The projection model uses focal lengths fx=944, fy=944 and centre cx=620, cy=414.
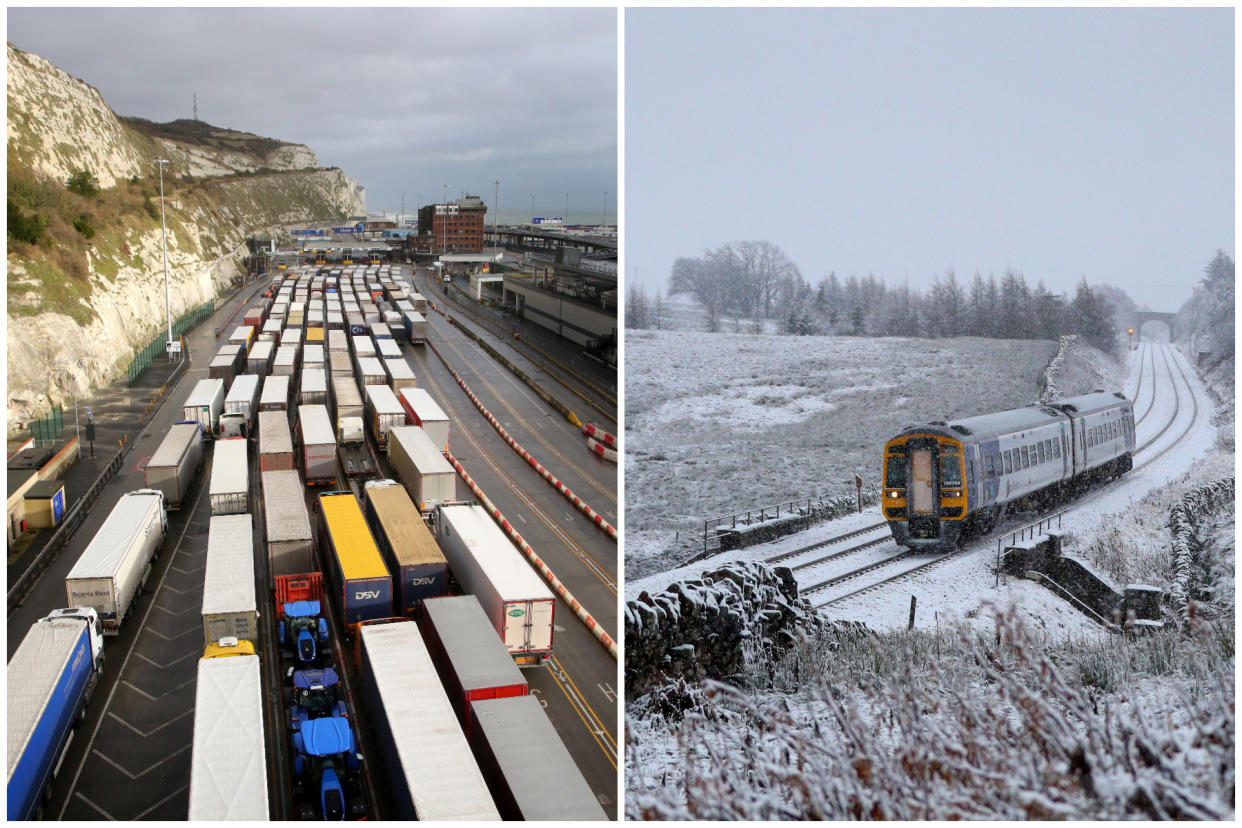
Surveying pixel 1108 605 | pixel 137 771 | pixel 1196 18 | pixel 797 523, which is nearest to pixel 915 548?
pixel 797 523

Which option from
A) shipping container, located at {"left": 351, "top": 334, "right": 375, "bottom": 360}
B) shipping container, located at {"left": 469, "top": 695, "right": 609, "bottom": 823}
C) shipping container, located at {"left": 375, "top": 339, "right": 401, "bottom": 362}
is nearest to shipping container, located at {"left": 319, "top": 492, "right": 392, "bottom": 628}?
shipping container, located at {"left": 469, "top": 695, "right": 609, "bottom": 823}

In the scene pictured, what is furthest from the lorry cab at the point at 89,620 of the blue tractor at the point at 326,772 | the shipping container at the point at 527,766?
the shipping container at the point at 527,766

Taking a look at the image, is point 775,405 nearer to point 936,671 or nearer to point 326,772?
point 936,671

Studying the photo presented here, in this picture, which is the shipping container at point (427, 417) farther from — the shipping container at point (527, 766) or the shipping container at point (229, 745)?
the shipping container at point (527, 766)

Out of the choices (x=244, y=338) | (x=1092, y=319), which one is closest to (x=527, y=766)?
(x=1092, y=319)

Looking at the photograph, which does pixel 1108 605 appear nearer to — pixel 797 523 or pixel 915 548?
pixel 915 548

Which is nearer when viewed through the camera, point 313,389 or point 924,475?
point 924,475

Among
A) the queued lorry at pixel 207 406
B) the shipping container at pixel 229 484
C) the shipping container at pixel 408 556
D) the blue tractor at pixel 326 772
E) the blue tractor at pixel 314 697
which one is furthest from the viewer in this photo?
the queued lorry at pixel 207 406
